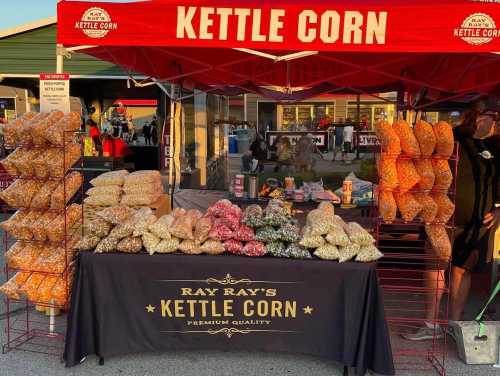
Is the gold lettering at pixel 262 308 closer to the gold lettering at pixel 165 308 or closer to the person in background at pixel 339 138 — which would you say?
the gold lettering at pixel 165 308

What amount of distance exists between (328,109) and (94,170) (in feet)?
41.0

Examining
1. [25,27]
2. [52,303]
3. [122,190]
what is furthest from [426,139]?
[25,27]

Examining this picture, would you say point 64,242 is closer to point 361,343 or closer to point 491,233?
point 361,343

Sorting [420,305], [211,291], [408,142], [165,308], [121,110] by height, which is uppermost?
[121,110]

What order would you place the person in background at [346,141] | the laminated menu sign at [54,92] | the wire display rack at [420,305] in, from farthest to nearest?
the person in background at [346,141]
the laminated menu sign at [54,92]
the wire display rack at [420,305]

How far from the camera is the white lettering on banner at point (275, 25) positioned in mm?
3273

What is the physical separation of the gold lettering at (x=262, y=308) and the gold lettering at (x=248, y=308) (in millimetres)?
42

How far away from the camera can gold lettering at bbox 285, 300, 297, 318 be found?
3.23m

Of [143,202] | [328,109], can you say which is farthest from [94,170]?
[328,109]

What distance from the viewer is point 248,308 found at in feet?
10.7

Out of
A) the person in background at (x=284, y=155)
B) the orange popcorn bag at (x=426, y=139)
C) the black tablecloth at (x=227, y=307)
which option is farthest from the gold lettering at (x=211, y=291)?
the person in background at (x=284, y=155)

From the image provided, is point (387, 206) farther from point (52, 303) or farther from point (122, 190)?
point (52, 303)

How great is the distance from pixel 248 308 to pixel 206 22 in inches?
80.5

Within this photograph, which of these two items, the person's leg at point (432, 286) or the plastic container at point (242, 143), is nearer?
the person's leg at point (432, 286)
